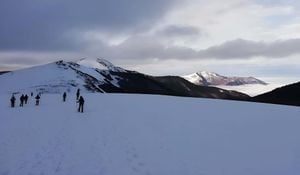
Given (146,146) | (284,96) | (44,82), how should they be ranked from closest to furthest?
(146,146)
(284,96)
(44,82)

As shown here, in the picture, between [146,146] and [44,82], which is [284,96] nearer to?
[44,82]

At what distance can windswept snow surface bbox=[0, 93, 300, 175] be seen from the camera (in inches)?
616

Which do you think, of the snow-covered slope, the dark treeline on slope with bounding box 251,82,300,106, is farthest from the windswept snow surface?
the dark treeline on slope with bounding box 251,82,300,106

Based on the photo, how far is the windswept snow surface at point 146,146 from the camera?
15648 millimetres

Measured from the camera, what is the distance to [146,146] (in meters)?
19.9

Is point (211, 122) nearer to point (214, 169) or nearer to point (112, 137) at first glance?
point (112, 137)

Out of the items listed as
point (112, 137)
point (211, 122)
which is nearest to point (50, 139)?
point (112, 137)

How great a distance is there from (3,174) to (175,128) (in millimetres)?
14821

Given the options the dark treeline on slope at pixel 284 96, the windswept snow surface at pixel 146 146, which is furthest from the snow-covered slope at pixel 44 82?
the windswept snow surface at pixel 146 146

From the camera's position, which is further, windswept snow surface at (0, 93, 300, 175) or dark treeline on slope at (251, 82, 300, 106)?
dark treeline on slope at (251, 82, 300, 106)

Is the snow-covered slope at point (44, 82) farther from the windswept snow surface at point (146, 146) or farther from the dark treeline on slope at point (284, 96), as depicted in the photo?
the windswept snow surface at point (146, 146)

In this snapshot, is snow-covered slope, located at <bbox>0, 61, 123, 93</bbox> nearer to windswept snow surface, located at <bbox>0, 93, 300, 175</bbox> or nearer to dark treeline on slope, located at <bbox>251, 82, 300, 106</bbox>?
dark treeline on slope, located at <bbox>251, 82, 300, 106</bbox>

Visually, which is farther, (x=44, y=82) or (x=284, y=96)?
(x=44, y=82)

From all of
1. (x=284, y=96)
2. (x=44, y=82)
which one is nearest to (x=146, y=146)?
(x=44, y=82)
